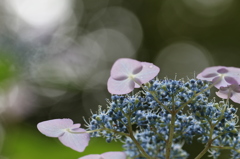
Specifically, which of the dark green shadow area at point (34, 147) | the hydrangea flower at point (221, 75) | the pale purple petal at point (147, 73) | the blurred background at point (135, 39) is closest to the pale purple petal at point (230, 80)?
the hydrangea flower at point (221, 75)

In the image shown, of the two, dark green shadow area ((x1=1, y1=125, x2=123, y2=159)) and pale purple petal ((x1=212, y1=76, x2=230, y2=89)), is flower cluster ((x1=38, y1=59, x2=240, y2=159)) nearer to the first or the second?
pale purple petal ((x1=212, y1=76, x2=230, y2=89))

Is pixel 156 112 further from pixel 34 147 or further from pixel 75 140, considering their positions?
pixel 34 147

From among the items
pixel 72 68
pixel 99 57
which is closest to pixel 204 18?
pixel 99 57

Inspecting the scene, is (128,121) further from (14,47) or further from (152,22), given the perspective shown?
(152,22)

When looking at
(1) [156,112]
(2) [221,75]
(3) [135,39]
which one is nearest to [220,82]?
(2) [221,75]

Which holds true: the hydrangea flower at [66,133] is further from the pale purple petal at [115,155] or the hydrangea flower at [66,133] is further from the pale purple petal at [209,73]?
the pale purple petal at [209,73]

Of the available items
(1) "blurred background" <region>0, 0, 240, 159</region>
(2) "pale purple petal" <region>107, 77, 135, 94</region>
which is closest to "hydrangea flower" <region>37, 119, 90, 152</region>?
(2) "pale purple petal" <region>107, 77, 135, 94</region>
